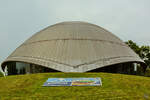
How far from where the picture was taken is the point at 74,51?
2389 cm

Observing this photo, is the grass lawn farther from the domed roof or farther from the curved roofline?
the domed roof

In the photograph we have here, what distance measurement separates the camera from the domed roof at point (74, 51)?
22016mm

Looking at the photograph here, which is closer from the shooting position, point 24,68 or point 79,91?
point 79,91

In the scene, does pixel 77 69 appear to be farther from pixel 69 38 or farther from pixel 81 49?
pixel 69 38

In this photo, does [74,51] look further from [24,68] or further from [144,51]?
[144,51]

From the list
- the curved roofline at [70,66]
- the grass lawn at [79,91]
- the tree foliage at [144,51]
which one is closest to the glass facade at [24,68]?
the curved roofline at [70,66]

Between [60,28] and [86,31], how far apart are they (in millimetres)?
5026

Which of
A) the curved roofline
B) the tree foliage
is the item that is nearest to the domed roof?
the curved roofline

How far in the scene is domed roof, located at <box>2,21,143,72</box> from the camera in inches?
867

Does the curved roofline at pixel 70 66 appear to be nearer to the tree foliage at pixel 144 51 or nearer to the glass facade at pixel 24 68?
the glass facade at pixel 24 68

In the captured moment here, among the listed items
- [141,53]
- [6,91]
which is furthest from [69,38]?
[141,53]

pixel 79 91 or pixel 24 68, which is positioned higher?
pixel 24 68

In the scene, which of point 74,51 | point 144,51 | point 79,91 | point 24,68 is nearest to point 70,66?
point 74,51

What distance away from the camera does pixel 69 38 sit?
26.6m
